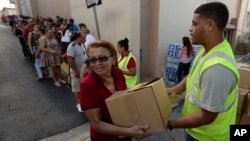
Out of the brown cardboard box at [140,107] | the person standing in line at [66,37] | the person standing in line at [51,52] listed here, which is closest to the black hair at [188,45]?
the person standing in line at [51,52]

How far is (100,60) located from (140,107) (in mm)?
553

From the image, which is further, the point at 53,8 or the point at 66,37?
the point at 53,8

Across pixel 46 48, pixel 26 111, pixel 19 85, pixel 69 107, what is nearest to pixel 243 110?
pixel 69 107

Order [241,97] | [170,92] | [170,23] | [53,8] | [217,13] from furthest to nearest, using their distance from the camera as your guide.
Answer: [53,8] → [170,23] → [241,97] → [170,92] → [217,13]

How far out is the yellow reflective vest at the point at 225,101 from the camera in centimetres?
138

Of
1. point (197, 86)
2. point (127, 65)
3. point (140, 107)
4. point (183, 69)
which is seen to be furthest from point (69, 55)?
point (183, 69)

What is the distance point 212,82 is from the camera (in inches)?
51.5

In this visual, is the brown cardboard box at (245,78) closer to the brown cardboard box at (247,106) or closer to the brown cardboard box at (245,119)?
the brown cardboard box at (247,106)

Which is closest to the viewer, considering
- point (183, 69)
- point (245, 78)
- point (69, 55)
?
point (245, 78)

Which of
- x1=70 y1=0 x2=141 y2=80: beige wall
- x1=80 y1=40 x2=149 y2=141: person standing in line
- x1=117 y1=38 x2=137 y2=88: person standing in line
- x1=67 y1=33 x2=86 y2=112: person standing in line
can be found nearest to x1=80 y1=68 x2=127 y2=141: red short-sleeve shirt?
x1=80 y1=40 x2=149 y2=141: person standing in line

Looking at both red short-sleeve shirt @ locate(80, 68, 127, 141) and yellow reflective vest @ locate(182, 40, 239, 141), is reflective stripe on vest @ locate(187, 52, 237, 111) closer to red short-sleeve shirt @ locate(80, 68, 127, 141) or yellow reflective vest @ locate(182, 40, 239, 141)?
yellow reflective vest @ locate(182, 40, 239, 141)

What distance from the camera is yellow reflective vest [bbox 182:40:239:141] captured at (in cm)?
138

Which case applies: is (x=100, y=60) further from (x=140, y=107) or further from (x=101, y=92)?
(x=140, y=107)

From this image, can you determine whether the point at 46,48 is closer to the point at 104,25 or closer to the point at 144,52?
the point at 104,25
